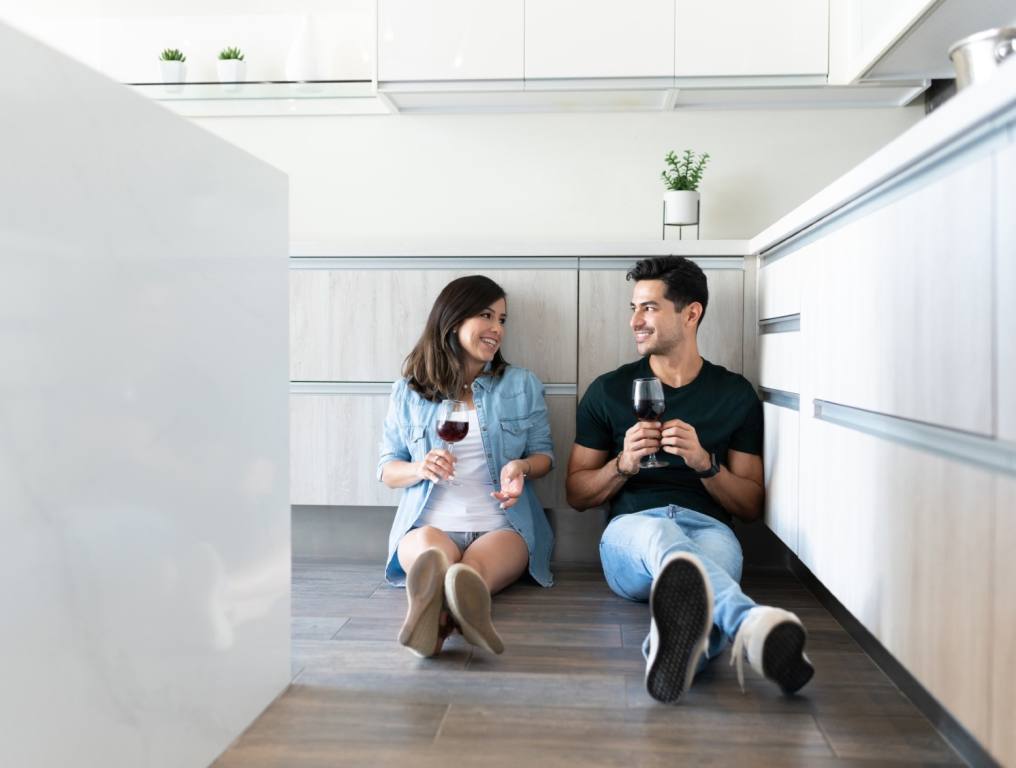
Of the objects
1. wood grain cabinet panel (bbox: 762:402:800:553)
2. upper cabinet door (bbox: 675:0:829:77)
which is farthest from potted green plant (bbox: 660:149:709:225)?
wood grain cabinet panel (bbox: 762:402:800:553)

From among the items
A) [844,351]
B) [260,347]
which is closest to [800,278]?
[844,351]

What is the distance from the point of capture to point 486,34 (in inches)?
117

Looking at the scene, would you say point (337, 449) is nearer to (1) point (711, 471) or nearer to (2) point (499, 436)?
(2) point (499, 436)

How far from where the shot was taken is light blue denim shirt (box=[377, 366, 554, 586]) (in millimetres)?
2588

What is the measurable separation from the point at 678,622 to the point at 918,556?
0.45 m

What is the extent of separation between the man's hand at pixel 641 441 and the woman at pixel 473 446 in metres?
0.31

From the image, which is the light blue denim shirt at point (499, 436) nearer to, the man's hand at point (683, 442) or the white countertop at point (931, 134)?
the man's hand at point (683, 442)

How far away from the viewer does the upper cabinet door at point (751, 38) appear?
291cm

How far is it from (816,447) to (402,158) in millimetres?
2047

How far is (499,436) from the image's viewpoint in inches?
103

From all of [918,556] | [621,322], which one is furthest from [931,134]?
[621,322]

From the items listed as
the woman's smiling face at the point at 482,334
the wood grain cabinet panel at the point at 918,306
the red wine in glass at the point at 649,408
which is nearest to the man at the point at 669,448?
the red wine in glass at the point at 649,408

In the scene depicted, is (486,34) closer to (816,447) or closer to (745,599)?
(816,447)

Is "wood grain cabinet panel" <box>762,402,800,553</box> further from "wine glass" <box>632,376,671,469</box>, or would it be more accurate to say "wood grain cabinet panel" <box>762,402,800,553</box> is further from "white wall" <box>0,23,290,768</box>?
"white wall" <box>0,23,290,768</box>
